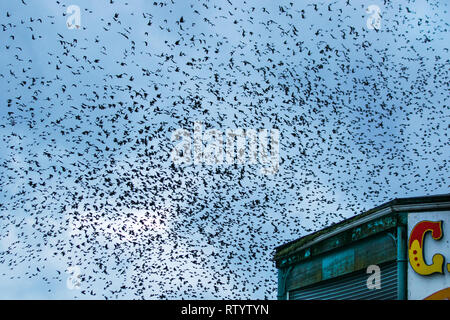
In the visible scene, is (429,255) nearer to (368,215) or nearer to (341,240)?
(368,215)

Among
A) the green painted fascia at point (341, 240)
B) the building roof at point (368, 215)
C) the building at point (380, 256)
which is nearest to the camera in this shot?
the building at point (380, 256)

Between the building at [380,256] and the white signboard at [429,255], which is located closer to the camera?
the white signboard at [429,255]

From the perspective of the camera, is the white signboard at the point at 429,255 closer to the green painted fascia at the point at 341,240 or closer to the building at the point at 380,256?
the building at the point at 380,256

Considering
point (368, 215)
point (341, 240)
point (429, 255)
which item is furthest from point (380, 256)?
point (341, 240)

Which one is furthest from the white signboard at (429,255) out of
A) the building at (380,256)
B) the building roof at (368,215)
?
the building roof at (368,215)

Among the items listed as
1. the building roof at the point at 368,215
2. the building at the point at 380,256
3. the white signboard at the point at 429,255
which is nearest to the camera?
the white signboard at the point at 429,255

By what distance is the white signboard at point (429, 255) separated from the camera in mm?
17438

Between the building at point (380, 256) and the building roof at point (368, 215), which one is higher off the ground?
the building roof at point (368, 215)

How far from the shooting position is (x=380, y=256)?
19984 mm

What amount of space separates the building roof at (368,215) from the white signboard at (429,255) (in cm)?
28

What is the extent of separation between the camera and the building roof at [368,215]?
1806 cm

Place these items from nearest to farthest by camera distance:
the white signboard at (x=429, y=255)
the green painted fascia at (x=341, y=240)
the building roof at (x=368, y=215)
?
the white signboard at (x=429, y=255), the building roof at (x=368, y=215), the green painted fascia at (x=341, y=240)

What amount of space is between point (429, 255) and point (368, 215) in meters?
3.08
